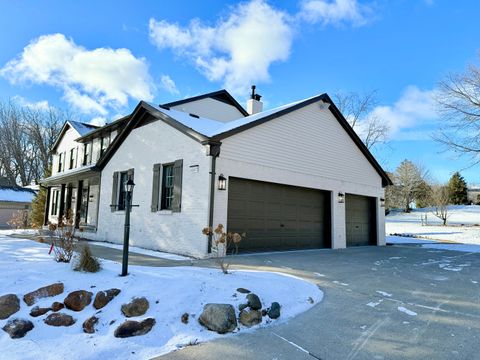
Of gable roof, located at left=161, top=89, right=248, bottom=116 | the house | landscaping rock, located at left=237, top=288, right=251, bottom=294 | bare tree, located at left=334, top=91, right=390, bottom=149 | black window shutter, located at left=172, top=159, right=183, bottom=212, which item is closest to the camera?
landscaping rock, located at left=237, top=288, right=251, bottom=294

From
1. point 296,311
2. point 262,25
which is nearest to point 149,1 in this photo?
point 262,25

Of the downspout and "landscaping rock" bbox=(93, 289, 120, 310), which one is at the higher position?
the downspout

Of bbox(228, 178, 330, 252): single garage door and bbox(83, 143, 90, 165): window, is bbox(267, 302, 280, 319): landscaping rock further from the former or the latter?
bbox(83, 143, 90, 165): window

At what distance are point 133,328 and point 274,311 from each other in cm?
180

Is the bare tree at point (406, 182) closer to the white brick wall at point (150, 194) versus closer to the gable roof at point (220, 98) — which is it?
the gable roof at point (220, 98)

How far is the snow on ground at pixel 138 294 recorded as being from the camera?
140 inches

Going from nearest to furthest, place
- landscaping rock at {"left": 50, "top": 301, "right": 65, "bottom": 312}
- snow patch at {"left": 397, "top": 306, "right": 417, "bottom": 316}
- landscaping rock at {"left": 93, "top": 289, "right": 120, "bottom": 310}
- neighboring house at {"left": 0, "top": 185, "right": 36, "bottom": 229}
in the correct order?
landscaping rock at {"left": 50, "top": 301, "right": 65, "bottom": 312} < landscaping rock at {"left": 93, "top": 289, "right": 120, "bottom": 310} < snow patch at {"left": 397, "top": 306, "right": 417, "bottom": 316} < neighboring house at {"left": 0, "top": 185, "right": 36, "bottom": 229}

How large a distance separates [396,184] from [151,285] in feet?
150

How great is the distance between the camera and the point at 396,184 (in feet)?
147

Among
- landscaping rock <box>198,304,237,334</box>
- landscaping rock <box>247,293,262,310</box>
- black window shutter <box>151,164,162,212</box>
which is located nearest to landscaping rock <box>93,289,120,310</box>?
landscaping rock <box>198,304,237,334</box>

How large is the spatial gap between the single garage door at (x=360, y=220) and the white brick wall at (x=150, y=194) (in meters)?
7.46

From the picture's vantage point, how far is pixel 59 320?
13.4ft

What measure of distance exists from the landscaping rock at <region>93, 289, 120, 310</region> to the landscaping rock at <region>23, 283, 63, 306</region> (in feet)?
1.93

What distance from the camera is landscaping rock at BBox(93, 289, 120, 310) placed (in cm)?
440
